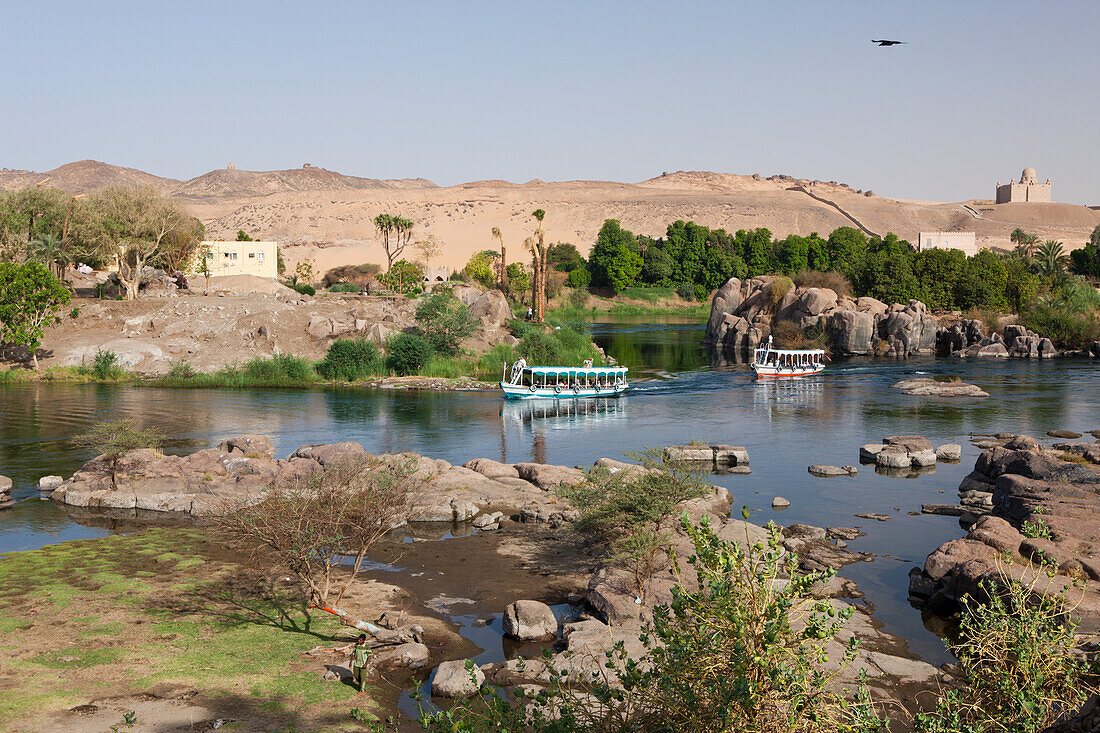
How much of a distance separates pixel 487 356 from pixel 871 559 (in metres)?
35.9

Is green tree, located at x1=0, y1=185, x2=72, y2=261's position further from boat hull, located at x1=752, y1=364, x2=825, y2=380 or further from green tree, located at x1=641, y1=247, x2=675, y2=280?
green tree, located at x1=641, y1=247, x2=675, y2=280

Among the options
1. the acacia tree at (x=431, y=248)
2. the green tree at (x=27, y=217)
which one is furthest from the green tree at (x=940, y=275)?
the acacia tree at (x=431, y=248)

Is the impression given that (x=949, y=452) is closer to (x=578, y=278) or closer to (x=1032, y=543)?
(x=1032, y=543)

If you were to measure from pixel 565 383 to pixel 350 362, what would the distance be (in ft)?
41.0

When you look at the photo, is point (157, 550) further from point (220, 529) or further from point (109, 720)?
point (109, 720)

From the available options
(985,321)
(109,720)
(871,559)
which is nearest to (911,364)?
(985,321)

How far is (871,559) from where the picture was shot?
17.9 meters

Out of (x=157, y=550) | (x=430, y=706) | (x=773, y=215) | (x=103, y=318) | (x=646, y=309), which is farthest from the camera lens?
(x=773, y=215)

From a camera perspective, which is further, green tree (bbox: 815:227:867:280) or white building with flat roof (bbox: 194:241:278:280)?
green tree (bbox: 815:227:867:280)

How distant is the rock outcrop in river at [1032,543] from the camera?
1314 centimetres

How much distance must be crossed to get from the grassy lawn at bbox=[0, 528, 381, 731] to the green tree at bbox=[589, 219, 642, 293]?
9251 cm

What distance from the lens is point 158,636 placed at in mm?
12258

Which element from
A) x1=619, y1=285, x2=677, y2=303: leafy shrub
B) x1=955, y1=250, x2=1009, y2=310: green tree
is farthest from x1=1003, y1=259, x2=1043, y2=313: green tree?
x1=619, y1=285, x2=677, y2=303: leafy shrub

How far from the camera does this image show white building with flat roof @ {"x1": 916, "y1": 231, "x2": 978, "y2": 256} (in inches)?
4313
